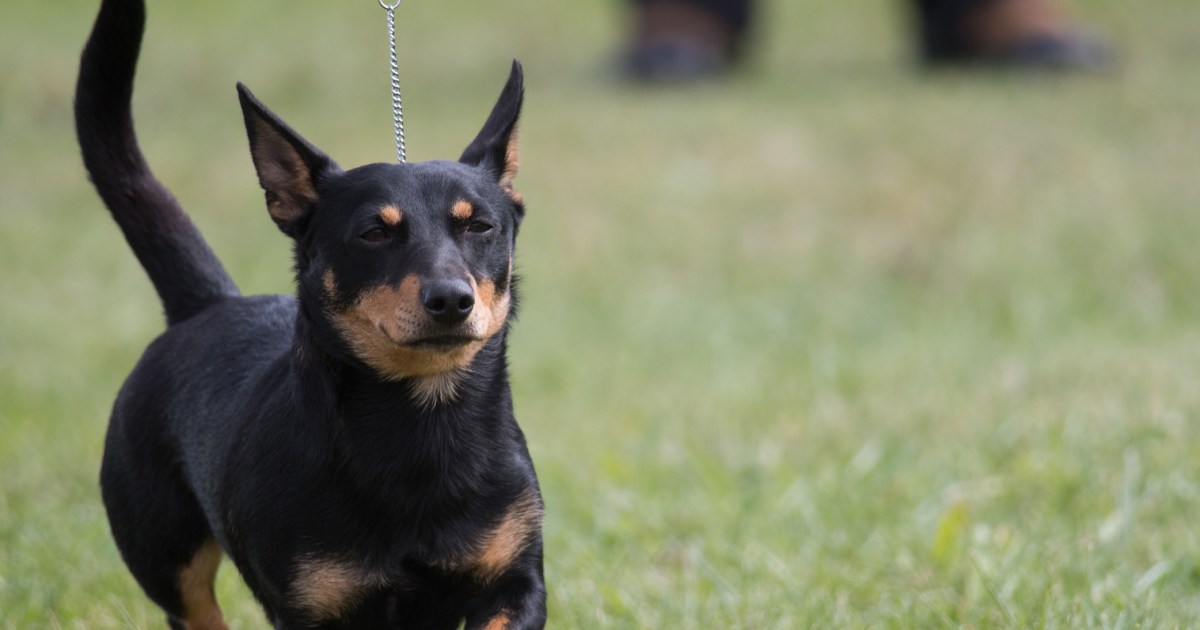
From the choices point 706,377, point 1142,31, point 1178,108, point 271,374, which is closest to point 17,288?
point 706,377

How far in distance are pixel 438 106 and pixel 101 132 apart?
393 inches

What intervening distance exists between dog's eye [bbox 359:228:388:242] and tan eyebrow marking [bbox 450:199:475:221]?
0.16 meters

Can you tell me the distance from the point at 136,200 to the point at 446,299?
146 centimetres

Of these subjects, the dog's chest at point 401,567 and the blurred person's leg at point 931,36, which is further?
the blurred person's leg at point 931,36

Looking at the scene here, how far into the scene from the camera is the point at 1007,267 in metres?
9.52

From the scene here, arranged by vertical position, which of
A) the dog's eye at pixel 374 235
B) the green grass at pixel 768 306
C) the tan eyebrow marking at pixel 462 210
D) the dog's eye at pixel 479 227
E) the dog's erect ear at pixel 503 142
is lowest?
the green grass at pixel 768 306

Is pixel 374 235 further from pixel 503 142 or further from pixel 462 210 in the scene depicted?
pixel 503 142

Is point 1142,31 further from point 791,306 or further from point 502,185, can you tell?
point 502,185

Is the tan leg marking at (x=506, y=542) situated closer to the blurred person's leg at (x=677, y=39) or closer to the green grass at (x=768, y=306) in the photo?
the green grass at (x=768, y=306)

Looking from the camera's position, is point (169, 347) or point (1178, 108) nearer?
point (169, 347)

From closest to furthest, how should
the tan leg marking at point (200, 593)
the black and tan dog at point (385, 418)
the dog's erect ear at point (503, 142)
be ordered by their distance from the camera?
the black and tan dog at point (385, 418) < the dog's erect ear at point (503, 142) < the tan leg marking at point (200, 593)

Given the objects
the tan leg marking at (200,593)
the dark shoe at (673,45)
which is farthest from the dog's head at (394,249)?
the dark shoe at (673,45)

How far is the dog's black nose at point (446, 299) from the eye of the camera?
10.1ft

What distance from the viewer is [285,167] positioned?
3418 millimetres
